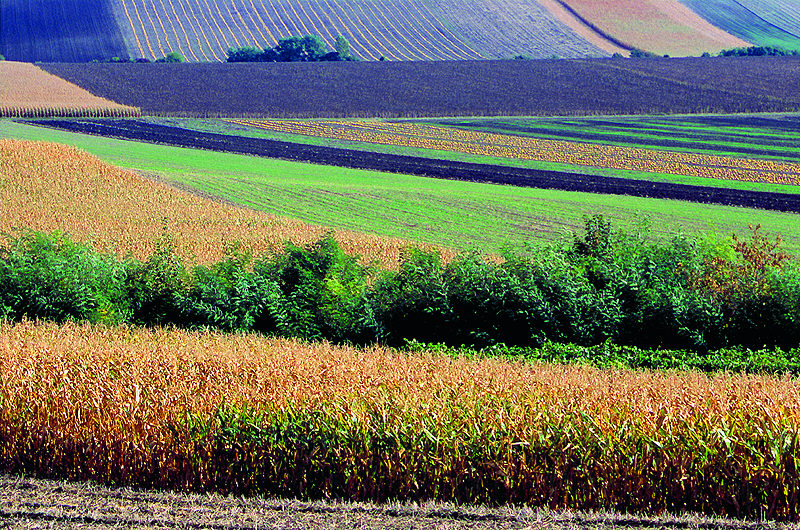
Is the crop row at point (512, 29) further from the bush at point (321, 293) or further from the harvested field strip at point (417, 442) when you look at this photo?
the harvested field strip at point (417, 442)

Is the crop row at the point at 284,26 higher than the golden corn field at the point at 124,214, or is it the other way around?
the crop row at the point at 284,26

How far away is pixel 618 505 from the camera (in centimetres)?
838

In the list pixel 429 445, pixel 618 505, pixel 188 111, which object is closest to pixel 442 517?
pixel 429 445

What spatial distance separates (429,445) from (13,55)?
126 meters

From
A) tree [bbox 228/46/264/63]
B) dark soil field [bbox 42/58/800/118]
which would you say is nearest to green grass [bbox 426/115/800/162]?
dark soil field [bbox 42/58/800/118]

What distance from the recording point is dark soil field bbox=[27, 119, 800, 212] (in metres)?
42.5

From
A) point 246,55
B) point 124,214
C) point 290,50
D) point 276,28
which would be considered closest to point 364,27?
point 276,28

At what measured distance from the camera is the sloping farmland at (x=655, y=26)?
419ft

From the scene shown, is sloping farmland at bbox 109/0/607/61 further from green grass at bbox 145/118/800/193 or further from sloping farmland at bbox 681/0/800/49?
green grass at bbox 145/118/800/193

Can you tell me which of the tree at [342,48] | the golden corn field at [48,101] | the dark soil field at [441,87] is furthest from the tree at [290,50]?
the golden corn field at [48,101]

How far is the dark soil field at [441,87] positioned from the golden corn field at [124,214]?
3799cm

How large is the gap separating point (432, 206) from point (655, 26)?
10769 centimetres

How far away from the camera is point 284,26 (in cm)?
12538

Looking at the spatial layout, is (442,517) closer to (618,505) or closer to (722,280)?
(618,505)
